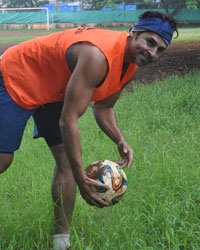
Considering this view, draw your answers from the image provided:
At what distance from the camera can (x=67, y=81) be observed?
9.78 ft

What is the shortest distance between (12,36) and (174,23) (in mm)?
20212

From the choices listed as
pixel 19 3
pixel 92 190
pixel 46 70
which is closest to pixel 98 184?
pixel 92 190

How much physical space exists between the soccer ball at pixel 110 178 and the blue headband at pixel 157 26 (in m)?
0.93

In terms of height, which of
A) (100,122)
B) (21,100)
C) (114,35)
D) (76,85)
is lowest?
(100,122)

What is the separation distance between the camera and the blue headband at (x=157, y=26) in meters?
2.87

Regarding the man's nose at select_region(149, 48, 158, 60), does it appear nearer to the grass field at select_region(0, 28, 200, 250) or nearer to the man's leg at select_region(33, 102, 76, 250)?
the man's leg at select_region(33, 102, 76, 250)

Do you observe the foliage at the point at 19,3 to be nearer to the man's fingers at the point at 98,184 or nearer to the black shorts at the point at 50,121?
the black shorts at the point at 50,121

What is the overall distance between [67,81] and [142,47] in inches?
21.3

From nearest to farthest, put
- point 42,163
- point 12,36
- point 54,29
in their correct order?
1. point 42,163
2. point 12,36
3. point 54,29

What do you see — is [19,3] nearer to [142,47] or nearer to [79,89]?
[142,47]

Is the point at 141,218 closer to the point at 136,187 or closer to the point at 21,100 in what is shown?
the point at 136,187

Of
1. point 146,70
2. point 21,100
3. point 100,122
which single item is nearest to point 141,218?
point 100,122

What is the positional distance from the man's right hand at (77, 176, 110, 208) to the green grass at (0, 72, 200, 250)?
29 centimetres

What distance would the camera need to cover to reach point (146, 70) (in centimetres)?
1216
